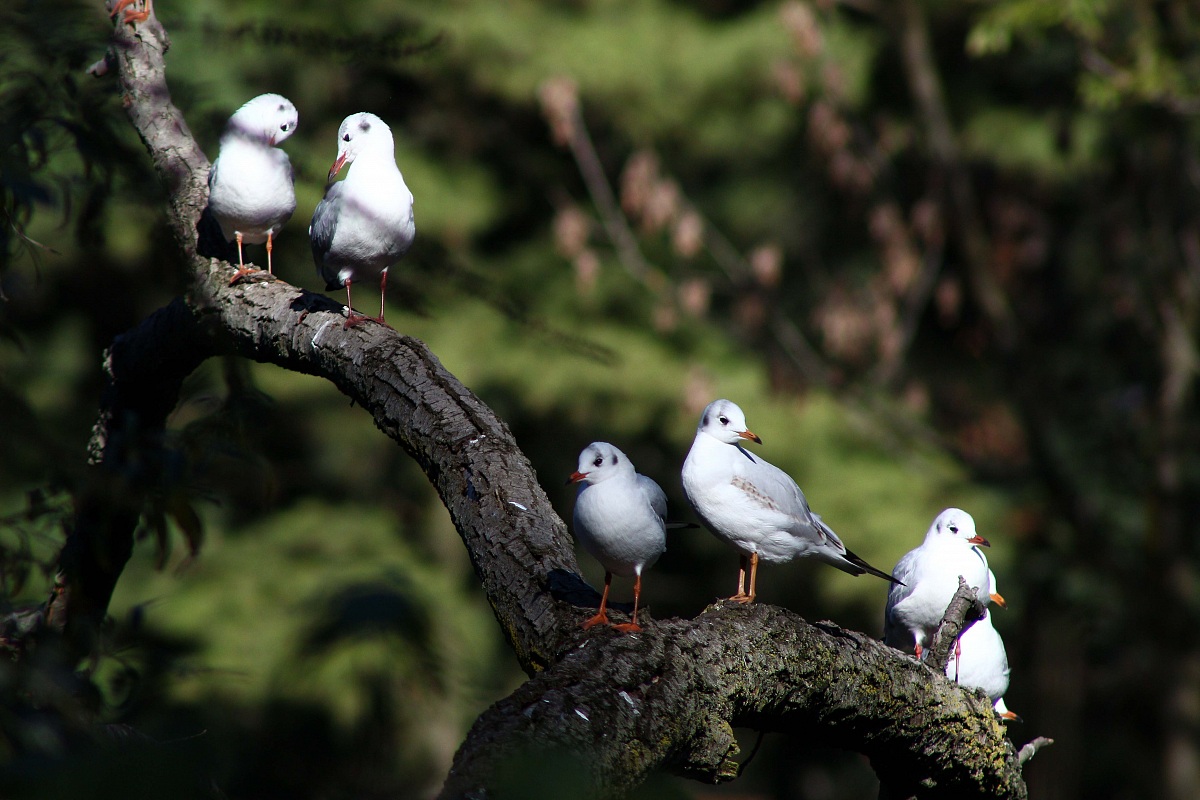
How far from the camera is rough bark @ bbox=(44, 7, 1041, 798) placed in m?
1.81

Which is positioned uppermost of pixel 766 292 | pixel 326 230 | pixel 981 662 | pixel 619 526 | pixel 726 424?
pixel 766 292

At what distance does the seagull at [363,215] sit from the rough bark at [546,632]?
5.6 inches

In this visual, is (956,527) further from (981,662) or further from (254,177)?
(254,177)

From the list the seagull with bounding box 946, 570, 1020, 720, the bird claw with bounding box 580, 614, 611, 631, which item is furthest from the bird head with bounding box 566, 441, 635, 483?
the seagull with bounding box 946, 570, 1020, 720

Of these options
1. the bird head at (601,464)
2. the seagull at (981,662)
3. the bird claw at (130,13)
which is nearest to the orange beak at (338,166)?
the bird claw at (130,13)

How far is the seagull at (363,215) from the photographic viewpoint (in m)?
2.94

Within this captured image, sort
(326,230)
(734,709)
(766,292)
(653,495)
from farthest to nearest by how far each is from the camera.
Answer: (766,292), (326,230), (653,495), (734,709)

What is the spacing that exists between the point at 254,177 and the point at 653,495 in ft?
4.41

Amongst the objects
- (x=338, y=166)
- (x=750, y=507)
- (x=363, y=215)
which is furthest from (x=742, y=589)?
(x=338, y=166)

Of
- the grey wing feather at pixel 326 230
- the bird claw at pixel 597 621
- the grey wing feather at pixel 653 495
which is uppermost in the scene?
the grey wing feather at pixel 326 230

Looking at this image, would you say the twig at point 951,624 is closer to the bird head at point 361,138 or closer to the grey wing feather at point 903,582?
the grey wing feather at point 903,582

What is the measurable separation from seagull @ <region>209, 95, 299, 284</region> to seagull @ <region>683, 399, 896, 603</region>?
1.30 metres

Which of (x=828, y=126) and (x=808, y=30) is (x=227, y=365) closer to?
(x=808, y=30)

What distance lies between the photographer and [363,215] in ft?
9.62
